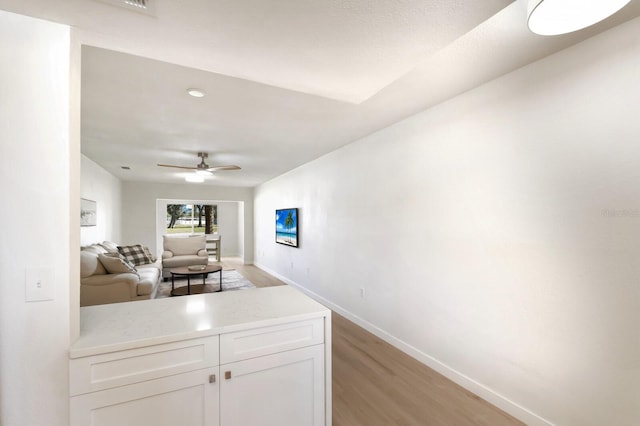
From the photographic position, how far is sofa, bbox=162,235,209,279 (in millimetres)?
6094

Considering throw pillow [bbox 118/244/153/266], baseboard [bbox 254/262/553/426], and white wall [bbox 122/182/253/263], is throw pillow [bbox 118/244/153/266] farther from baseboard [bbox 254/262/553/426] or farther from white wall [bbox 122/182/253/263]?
baseboard [bbox 254/262/553/426]

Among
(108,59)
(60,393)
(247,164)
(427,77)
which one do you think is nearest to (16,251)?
(60,393)

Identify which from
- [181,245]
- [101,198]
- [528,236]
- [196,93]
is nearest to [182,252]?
[181,245]

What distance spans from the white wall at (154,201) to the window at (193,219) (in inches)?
88.1

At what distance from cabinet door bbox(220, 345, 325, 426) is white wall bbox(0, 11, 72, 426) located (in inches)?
26.4

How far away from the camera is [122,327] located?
1370mm

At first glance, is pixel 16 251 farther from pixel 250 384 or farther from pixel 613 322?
pixel 613 322

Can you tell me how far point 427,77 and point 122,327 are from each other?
2411mm

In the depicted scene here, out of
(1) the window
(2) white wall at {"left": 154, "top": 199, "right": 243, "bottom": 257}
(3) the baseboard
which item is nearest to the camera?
(3) the baseboard

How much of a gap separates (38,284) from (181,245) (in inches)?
231

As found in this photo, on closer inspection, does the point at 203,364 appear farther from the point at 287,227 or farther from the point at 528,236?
the point at 287,227

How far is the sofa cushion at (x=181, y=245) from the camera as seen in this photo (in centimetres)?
662

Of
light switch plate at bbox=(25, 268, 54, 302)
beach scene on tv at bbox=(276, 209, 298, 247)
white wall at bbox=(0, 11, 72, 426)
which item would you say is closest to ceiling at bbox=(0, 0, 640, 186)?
white wall at bbox=(0, 11, 72, 426)

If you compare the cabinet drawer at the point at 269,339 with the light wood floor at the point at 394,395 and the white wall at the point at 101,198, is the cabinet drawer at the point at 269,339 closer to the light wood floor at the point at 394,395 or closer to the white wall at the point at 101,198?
the light wood floor at the point at 394,395
